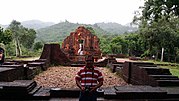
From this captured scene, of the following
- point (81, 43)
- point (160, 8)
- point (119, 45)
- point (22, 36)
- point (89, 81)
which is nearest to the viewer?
point (89, 81)

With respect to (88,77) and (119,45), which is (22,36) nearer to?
(119,45)

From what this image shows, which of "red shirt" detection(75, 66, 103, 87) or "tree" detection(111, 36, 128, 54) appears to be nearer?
"red shirt" detection(75, 66, 103, 87)

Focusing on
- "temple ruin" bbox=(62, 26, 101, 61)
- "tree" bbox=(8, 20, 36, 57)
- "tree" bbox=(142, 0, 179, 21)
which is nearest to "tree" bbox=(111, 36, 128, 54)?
"temple ruin" bbox=(62, 26, 101, 61)

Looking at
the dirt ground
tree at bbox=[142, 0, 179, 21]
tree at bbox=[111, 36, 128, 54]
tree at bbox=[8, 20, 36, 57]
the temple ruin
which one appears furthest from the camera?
tree at bbox=[8, 20, 36, 57]

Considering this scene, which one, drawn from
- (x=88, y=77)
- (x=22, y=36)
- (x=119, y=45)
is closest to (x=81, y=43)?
(x=119, y=45)

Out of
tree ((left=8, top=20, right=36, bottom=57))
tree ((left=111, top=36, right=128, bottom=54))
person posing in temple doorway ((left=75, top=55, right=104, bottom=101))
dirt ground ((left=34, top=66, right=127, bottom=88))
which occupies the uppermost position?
tree ((left=8, top=20, right=36, bottom=57))

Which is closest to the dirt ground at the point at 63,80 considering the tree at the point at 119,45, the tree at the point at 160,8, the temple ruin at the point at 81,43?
the tree at the point at 160,8

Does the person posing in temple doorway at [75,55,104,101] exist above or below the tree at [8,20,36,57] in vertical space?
below

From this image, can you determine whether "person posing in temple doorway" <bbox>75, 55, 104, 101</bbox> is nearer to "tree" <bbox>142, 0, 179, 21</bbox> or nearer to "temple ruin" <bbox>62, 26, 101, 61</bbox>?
"tree" <bbox>142, 0, 179, 21</bbox>

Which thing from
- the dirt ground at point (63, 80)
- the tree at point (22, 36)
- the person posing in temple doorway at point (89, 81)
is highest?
the tree at point (22, 36)

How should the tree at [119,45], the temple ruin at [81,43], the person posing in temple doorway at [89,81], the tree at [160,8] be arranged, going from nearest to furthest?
the person posing in temple doorway at [89,81] < the tree at [160,8] < the temple ruin at [81,43] < the tree at [119,45]

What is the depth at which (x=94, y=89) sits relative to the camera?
16.1ft

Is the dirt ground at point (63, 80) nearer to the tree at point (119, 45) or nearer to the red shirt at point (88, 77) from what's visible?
the red shirt at point (88, 77)

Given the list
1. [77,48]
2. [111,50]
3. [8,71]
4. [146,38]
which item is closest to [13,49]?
[111,50]
